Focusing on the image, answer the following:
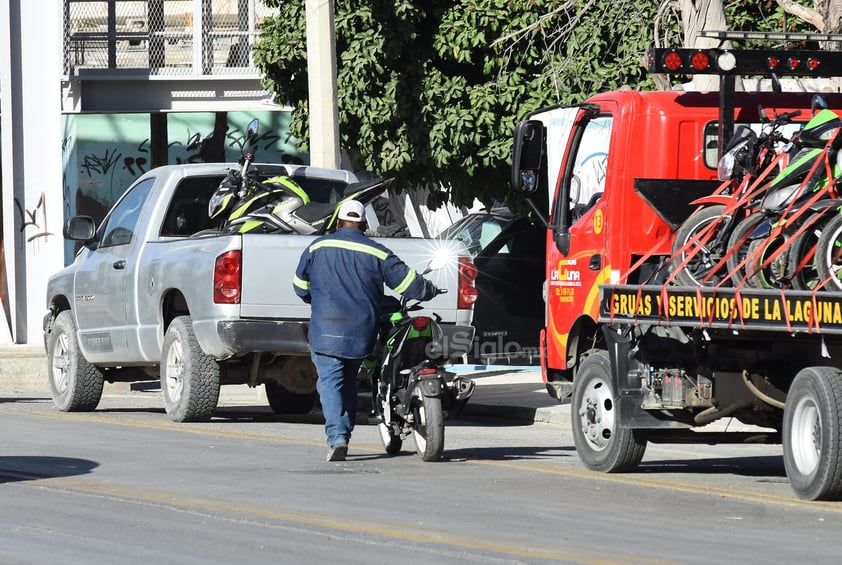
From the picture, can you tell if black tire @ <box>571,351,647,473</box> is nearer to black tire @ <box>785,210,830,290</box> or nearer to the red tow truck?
the red tow truck

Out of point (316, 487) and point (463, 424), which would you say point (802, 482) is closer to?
point (316, 487)

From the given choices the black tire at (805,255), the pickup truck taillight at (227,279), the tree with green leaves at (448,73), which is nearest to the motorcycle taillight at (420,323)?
the pickup truck taillight at (227,279)

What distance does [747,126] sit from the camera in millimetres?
10922

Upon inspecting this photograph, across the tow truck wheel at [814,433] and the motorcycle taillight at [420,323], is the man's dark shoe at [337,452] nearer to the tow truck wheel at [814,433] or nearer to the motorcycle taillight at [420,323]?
the motorcycle taillight at [420,323]

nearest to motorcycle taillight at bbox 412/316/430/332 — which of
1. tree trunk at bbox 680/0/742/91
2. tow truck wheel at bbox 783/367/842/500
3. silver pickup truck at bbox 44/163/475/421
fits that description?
silver pickup truck at bbox 44/163/475/421

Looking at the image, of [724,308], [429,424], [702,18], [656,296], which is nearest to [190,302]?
[429,424]

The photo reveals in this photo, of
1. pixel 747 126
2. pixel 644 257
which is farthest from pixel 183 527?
pixel 747 126

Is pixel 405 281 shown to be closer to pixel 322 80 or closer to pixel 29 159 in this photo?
pixel 322 80

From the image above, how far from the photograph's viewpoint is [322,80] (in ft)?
61.4

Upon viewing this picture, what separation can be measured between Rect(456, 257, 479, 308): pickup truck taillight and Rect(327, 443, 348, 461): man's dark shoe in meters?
2.84

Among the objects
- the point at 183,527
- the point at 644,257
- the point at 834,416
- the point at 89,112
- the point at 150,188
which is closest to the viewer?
the point at 183,527

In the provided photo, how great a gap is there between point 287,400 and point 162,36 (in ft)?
40.6

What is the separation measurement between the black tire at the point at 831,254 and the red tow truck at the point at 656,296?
1.02 ft

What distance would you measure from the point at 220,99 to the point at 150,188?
1220cm
